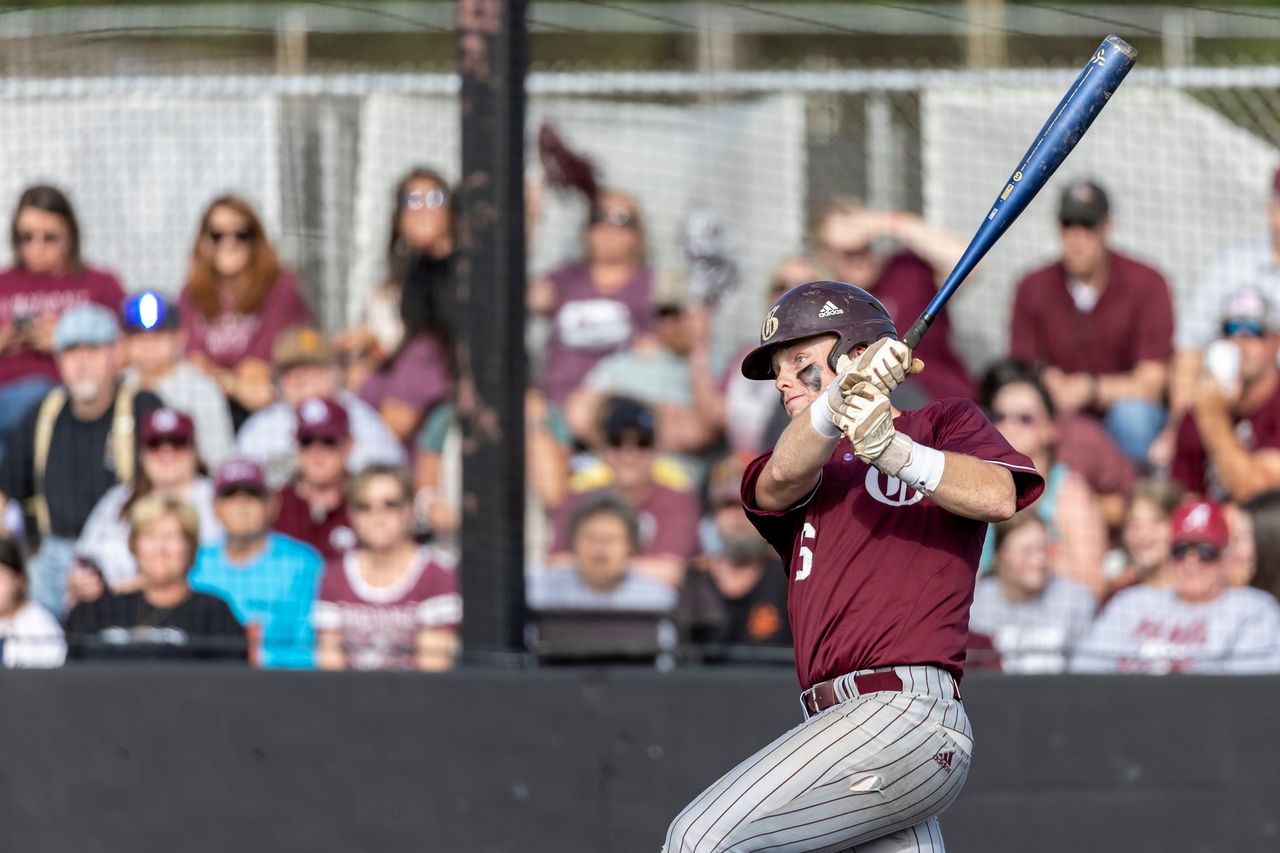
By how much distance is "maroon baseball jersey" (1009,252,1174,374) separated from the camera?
717 cm

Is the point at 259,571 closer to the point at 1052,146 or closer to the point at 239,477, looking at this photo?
the point at 239,477

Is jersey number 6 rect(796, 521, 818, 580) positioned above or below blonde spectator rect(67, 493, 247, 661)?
above

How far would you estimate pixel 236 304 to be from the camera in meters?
7.50

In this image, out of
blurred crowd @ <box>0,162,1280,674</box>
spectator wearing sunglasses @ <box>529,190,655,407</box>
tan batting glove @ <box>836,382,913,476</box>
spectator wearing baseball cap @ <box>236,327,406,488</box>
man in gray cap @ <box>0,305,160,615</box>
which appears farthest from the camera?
spectator wearing sunglasses @ <box>529,190,655,407</box>

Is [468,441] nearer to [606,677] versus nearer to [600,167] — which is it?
[606,677]

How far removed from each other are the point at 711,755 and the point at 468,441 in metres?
1.41

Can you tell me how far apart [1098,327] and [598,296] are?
7.10 feet

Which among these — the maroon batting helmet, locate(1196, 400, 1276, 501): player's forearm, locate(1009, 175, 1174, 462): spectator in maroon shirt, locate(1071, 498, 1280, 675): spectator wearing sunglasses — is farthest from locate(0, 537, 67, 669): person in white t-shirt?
locate(1196, 400, 1276, 501): player's forearm

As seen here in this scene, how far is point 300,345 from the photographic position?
758 centimetres

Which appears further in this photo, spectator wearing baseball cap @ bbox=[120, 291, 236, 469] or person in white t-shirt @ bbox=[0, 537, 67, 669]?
spectator wearing baseball cap @ bbox=[120, 291, 236, 469]

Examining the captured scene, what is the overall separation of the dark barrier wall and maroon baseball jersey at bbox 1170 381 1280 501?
122 cm

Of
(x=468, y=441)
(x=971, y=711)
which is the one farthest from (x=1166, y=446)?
(x=468, y=441)

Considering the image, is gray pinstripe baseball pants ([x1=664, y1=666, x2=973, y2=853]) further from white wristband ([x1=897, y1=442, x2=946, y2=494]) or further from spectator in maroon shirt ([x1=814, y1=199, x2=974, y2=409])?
spectator in maroon shirt ([x1=814, y1=199, x2=974, y2=409])

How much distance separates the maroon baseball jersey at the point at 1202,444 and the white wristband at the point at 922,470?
3374 millimetres
